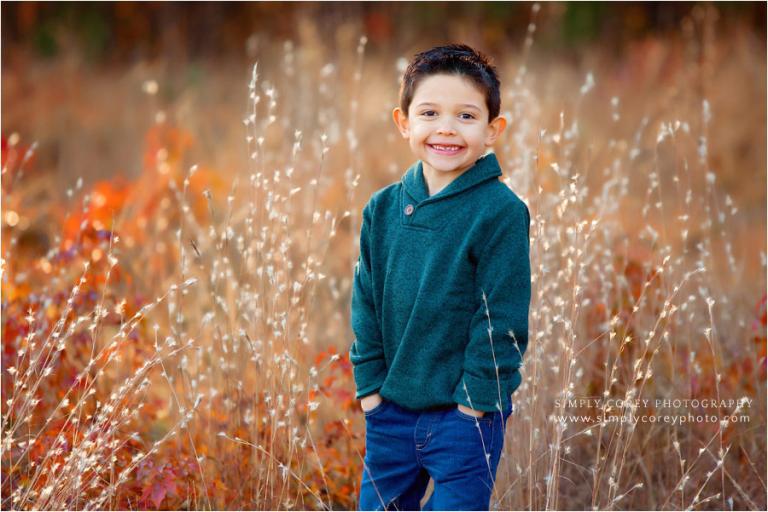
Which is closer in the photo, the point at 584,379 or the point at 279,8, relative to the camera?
the point at 584,379

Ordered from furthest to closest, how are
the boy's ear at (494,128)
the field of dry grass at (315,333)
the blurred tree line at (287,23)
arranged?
the blurred tree line at (287,23), the field of dry grass at (315,333), the boy's ear at (494,128)

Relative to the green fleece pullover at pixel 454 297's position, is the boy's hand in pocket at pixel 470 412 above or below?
below

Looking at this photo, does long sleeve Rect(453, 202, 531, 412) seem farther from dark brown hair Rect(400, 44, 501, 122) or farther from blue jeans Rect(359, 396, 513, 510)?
dark brown hair Rect(400, 44, 501, 122)

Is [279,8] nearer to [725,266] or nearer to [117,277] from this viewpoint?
[725,266]

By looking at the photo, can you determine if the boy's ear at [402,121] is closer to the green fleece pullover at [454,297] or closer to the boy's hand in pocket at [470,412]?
the green fleece pullover at [454,297]

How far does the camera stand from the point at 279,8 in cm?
1152

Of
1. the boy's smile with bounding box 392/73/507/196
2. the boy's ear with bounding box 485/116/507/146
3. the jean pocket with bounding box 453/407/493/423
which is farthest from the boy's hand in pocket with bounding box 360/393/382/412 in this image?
the boy's ear with bounding box 485/116/507/146

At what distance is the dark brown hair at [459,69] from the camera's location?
209cm

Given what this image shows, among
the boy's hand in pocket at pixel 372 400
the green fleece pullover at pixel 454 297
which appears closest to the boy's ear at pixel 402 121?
the green fleece pullover at pixel 454 297

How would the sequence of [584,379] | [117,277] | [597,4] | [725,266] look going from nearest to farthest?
[117,277] < [584,379] < [725,266] < [597,4]

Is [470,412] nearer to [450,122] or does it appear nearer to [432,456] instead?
[432,456]

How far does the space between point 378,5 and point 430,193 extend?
9449 mm

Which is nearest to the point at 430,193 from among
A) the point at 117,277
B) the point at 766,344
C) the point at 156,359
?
the point at 156,359

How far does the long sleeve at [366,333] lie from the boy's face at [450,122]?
0.25 meters
